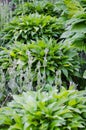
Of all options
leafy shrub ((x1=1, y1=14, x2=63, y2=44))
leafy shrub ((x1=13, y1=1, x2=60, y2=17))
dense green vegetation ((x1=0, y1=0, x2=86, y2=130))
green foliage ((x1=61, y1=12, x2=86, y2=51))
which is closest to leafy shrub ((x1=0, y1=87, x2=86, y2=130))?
dense green vegetation ((x1=0, y1=0, x2=86, y2=130))

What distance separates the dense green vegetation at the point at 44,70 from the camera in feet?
8.22

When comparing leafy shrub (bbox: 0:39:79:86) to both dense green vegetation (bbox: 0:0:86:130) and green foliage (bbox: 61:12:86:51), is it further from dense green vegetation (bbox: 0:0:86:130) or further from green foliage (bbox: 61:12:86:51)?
green foliage (bbox: 61:12:86:51)

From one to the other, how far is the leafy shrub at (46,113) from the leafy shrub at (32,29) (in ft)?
6.47

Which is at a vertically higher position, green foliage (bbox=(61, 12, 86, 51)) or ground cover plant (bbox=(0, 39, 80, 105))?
green foliage (bbox=(61, 12, 86, 51))

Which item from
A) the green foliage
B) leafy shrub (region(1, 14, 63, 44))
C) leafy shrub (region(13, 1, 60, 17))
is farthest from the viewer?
leafy shrub (region(13, 1, 60, 17))

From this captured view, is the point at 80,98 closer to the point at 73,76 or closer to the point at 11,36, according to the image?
the point at 73,76

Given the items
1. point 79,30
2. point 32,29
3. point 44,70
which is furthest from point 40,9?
point 79,30

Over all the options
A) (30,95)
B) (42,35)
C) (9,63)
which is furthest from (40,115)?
(42,35)

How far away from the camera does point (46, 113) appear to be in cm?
248

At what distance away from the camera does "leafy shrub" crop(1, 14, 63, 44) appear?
4.58 m

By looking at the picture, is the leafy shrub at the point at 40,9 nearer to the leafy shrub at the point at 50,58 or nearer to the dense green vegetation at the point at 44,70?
the dense green vegetation at the point at 44,70

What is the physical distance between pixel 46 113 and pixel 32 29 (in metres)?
2.37

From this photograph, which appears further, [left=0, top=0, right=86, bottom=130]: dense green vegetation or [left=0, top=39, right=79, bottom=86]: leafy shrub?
[left=0, top=39, right=79, bottom=86]: leafy shrub

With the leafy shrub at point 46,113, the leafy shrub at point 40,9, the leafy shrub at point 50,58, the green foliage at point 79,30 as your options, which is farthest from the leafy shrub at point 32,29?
the leafy shrub at point 46,113
